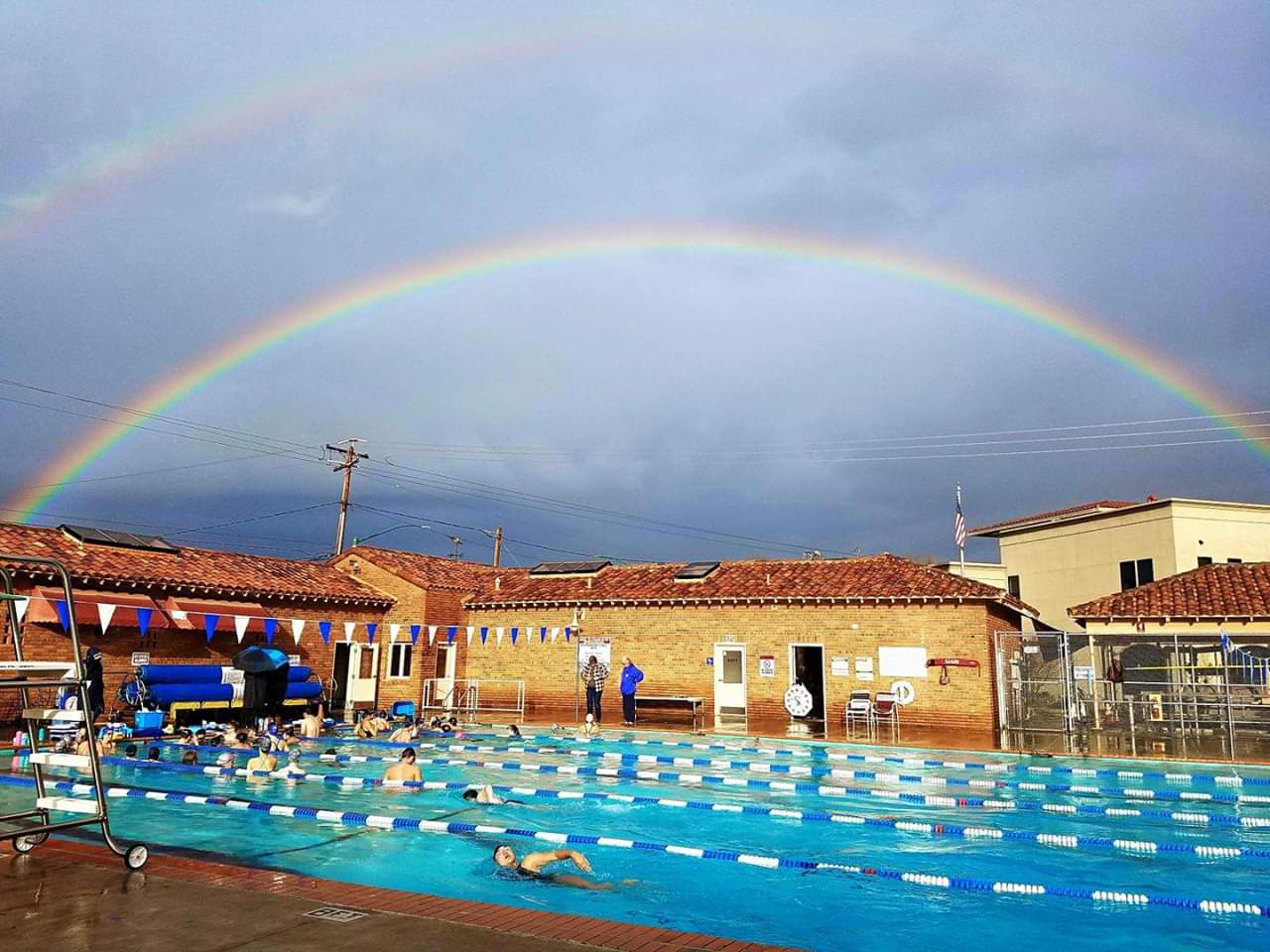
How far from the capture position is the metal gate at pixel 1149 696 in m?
20.9

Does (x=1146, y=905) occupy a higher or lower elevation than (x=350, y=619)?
lower

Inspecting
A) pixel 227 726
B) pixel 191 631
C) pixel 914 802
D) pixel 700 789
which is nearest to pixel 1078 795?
pixel 914 802

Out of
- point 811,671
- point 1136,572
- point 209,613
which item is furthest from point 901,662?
point 1136,572

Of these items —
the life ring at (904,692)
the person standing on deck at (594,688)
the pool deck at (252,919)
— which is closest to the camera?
the pool deck at (252,919)

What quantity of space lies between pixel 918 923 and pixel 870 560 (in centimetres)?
2161

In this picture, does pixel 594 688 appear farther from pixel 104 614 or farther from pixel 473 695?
pixel 104 614

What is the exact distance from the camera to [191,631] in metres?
24.6

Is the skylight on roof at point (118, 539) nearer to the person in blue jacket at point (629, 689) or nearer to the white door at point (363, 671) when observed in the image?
the white door at point (363, 671)

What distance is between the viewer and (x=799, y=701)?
26.3 meters

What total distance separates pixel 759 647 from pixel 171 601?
16.4 metres

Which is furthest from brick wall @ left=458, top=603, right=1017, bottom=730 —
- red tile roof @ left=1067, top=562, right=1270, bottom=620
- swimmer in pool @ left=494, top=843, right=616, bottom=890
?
swimmer in pool @ left=494, top=843, right=616, bottom=890

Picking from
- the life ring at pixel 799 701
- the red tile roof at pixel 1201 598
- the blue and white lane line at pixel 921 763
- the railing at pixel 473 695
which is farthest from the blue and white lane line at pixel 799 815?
the red tile roof at pixel 1201 598

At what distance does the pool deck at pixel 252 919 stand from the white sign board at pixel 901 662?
21.1m

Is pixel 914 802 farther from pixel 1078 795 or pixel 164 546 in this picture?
pixel 164 546
